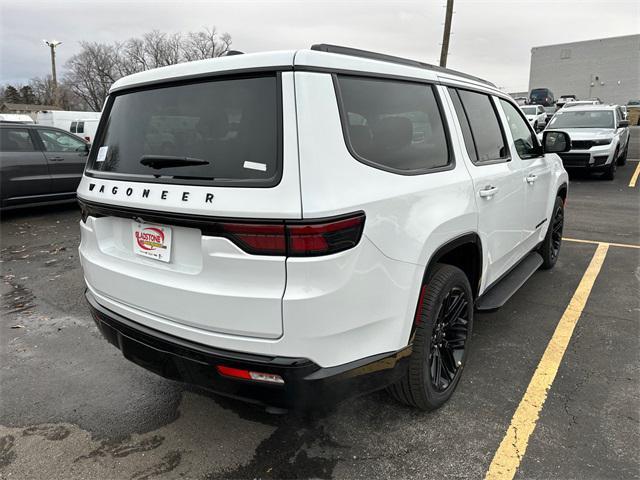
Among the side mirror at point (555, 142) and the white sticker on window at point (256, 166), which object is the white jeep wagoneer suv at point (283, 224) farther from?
the side mirror at point (555, 142)

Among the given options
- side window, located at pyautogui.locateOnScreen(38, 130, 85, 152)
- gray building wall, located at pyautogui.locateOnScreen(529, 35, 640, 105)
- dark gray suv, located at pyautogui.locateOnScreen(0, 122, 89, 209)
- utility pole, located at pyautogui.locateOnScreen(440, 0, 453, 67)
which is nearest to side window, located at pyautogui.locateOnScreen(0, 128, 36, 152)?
dark gray suv, located at pyautogui.locateOnScreen(0, 122, 89, 209)

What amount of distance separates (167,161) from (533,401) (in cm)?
247

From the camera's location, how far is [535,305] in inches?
168

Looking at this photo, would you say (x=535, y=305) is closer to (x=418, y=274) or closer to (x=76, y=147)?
(x=418, y=274)

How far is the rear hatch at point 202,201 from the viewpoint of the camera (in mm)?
1836

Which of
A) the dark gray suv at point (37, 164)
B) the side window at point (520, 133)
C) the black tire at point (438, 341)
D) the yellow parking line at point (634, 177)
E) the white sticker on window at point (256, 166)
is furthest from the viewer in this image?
the yellow parking line at point (634, 177)

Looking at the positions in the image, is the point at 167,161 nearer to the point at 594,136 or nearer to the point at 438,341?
the point at 438,341

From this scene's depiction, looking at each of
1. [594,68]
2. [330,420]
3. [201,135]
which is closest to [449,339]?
[330,420]

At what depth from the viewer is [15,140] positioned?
827cm

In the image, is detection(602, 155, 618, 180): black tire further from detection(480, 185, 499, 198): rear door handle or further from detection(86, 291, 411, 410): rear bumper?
detection(86, 291, 411, 410): rear bumper

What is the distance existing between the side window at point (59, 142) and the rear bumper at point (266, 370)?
25.6 ft

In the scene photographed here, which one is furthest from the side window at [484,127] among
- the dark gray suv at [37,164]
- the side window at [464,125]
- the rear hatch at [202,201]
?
the dark gray suv at [37,164]

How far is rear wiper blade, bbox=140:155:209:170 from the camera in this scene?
6.79 feet

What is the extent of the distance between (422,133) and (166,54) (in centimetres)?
6610
